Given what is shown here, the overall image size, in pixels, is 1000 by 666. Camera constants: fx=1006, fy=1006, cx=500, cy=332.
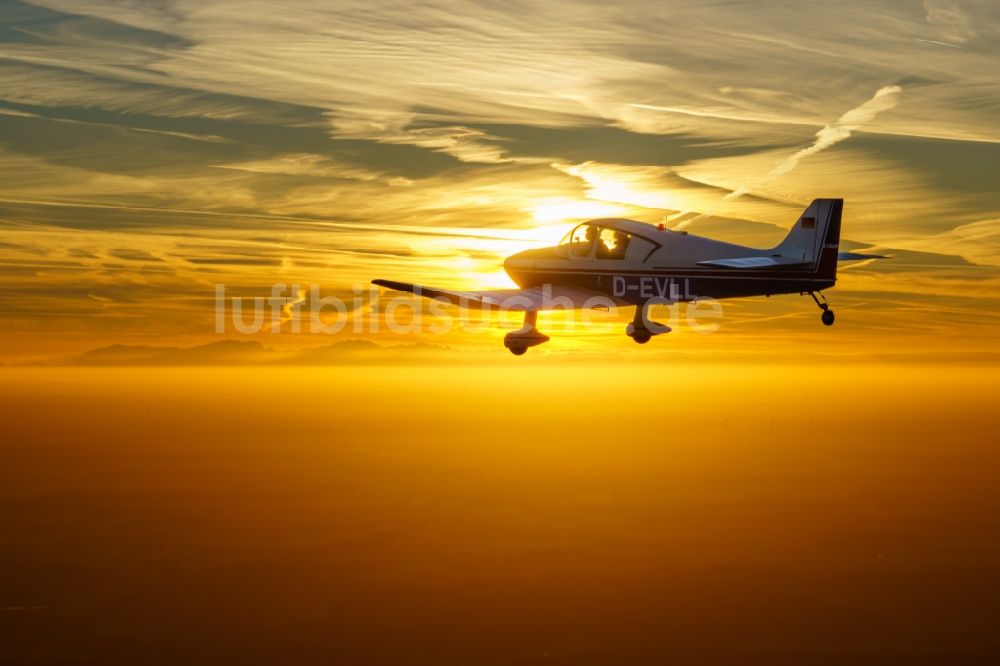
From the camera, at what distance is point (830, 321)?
2975 centimetres

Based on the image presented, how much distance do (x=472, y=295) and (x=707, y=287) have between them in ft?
27.9

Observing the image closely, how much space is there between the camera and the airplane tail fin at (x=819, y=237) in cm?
3159

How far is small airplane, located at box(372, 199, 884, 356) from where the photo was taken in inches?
1251

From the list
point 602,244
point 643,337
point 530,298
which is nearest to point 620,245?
point 602,244

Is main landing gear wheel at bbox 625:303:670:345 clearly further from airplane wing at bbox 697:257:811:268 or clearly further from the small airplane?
airplane wing at bbox 697:257:811:268

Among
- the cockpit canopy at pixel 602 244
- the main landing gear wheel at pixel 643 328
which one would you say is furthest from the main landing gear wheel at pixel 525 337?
the main landing gear wheel at pixel 643 328

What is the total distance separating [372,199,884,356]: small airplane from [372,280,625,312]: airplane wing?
4 cm

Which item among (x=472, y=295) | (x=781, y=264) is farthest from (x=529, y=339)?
(x=781, y=264)

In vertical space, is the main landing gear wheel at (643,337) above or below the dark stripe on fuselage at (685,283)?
below

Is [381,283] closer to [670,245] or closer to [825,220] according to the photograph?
[670,245]

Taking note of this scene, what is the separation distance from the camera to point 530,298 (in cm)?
3681

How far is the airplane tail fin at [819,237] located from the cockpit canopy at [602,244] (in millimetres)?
4814

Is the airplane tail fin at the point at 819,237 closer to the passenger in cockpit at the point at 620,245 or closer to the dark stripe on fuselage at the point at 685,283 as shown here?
the dark stripe on fuselage at the point at 685,283

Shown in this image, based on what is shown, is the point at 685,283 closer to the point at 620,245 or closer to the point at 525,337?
the point at 620,245
